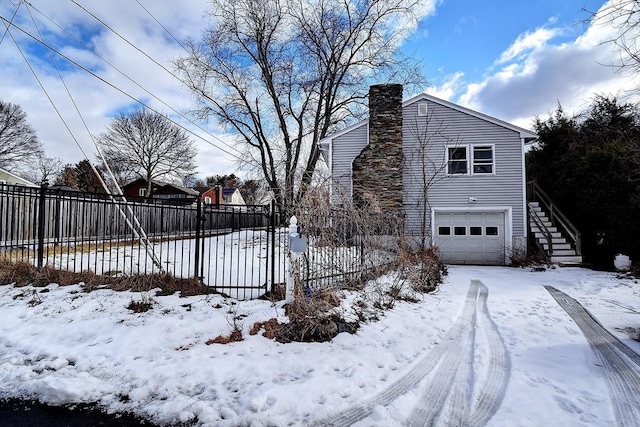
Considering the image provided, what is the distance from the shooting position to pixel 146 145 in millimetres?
33000

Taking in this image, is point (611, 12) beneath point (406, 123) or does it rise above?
beneath

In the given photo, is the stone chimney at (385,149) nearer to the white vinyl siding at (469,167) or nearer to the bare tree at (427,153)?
the white vinyl siding at (469,167)

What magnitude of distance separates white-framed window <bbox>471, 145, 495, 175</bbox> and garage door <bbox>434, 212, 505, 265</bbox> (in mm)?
1762

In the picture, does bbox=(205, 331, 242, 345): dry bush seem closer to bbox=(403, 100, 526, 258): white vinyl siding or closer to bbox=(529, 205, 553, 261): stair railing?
bbox=(403, 100, 526, 258): white vinyl siding

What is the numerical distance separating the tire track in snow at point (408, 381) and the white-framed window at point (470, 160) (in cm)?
959

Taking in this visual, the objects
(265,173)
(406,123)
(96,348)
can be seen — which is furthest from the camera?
(265,173)

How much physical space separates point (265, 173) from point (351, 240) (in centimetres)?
1534

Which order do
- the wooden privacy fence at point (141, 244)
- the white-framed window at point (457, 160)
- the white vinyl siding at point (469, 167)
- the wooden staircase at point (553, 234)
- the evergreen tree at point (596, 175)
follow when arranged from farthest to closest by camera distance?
the white-framed window at point (457, 160) < the white vinyl siding at point (469, 167) < the wooden staircase at point (553, 234) < the evergreen tree at point (596, 175) < the wooden privacy fence at point (141, 244)

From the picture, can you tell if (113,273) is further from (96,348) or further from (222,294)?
(96,348)

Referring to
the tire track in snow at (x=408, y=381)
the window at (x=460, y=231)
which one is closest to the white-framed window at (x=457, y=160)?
the window at (x=460, y=231)

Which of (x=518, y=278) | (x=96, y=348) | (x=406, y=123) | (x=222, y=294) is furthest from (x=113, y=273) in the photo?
(x=406, y=123)

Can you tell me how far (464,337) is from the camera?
4406mm

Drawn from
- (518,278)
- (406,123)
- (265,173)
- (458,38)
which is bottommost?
(518,278)

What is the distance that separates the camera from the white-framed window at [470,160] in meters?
13.3
